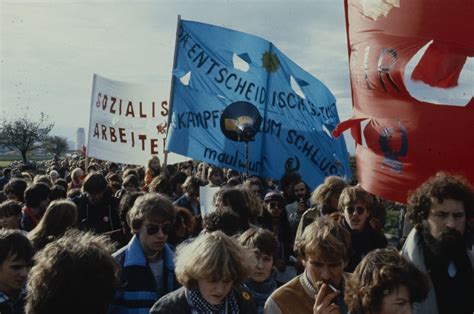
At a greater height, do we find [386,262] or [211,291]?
[386,262]

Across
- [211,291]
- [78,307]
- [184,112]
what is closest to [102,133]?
[184,112]

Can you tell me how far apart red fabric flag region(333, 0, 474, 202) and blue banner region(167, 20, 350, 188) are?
3.90 metres

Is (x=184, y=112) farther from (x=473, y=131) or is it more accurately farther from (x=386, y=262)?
(x=386, y=262)

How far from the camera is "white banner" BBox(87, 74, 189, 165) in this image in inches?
407

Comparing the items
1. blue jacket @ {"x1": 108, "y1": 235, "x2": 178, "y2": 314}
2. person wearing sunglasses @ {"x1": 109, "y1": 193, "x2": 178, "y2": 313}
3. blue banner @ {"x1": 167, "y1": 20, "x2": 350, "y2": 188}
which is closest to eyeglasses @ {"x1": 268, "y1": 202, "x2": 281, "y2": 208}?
person wearing sunglasses @ {"x1": 109, "y1": 193, "x2": 178, "y2": 313}

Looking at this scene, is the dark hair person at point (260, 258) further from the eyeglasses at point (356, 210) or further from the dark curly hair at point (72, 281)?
the dark curly hair at point (72, 281)

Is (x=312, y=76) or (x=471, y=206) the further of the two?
(x=312, y=76)

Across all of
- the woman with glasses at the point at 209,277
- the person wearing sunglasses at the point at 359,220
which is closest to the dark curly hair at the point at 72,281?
the woman with glasses at the point at 209,277

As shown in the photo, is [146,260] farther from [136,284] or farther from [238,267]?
[238,267]

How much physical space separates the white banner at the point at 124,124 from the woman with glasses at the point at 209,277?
7.70 m

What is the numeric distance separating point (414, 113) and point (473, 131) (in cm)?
43

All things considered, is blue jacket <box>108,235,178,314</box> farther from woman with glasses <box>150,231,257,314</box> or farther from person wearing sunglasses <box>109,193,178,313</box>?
woman with glasses <box>150,231,257,314</box>

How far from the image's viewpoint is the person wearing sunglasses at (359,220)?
166 inches

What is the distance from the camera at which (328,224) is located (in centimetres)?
297
